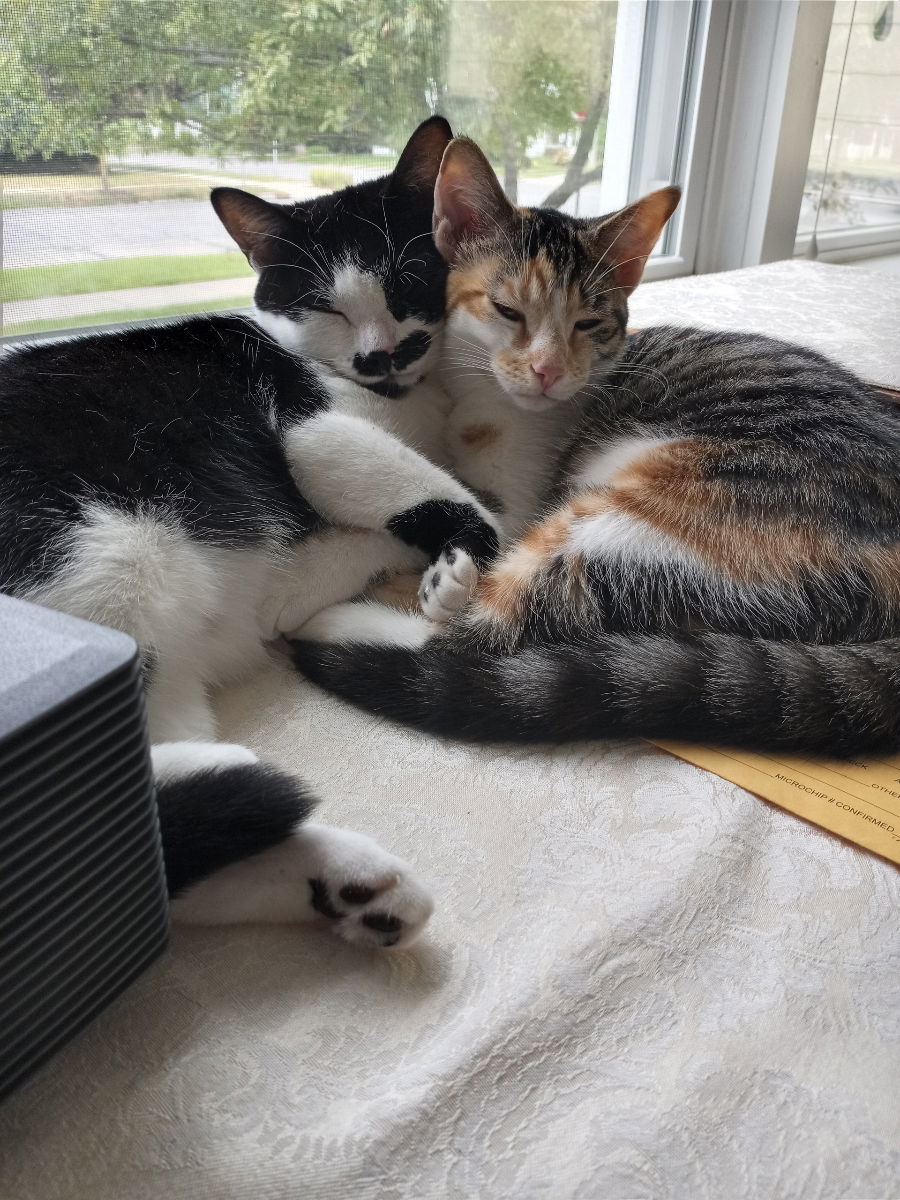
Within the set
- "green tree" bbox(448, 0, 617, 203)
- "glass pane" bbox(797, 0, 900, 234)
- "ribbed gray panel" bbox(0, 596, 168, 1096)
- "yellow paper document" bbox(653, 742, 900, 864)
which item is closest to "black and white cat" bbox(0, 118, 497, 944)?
"ribbed gray panel" bbox(0, 596, 168, 1096)

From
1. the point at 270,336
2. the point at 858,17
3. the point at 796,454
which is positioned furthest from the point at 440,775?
the point at 858,17

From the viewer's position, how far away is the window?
1.39 m

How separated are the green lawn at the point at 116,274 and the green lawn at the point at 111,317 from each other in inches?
1.6

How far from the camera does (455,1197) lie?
1.75ft

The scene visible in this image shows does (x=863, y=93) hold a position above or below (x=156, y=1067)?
above

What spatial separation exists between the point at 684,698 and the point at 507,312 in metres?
0.63


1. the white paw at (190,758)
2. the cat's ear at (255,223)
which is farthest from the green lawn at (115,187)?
the white paw at (190,758)

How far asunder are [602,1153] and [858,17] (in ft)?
10.3

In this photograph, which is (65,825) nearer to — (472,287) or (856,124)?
(472,287)

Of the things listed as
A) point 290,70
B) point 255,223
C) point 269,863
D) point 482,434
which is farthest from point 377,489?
point 290,70

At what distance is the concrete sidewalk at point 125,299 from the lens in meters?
1.47

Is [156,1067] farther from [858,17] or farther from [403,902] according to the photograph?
[858,17]

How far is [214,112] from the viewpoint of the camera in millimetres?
1584

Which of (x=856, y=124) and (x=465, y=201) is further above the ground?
(x=856, y=124)
